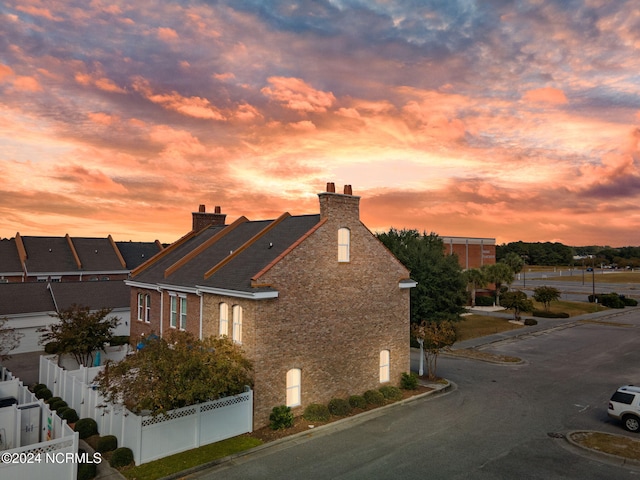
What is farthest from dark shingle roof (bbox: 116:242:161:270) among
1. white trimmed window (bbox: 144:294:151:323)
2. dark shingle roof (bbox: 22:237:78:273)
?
white trimmed window (bbox: 144:294:151:323)

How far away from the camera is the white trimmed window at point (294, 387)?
2262cm

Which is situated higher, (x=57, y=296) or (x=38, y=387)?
(x=57, y=296)

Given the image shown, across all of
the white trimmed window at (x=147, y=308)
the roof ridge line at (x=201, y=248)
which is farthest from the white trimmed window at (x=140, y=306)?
the roof ridge line at (x=201, y=248)

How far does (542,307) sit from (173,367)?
238 feet

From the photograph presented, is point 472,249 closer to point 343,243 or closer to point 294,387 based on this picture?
point 343,243

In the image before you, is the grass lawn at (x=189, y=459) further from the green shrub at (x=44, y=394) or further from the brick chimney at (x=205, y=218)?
the brick chimney at (x=205, y=218)

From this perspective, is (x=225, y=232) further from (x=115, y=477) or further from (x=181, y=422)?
(x=115, y=477)

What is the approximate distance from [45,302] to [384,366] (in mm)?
34899

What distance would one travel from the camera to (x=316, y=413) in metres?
22.7

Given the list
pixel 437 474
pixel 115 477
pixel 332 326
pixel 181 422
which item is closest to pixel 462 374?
pixel 332 326

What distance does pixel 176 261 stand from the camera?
3350 cm

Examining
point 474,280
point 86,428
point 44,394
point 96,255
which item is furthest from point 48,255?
point 474,280

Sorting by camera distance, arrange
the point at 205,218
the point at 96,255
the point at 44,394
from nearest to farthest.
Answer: the point at 44,394 < the point at 205,218 < the point at 96,255

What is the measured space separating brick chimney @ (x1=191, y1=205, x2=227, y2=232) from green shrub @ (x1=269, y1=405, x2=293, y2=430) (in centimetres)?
2242
